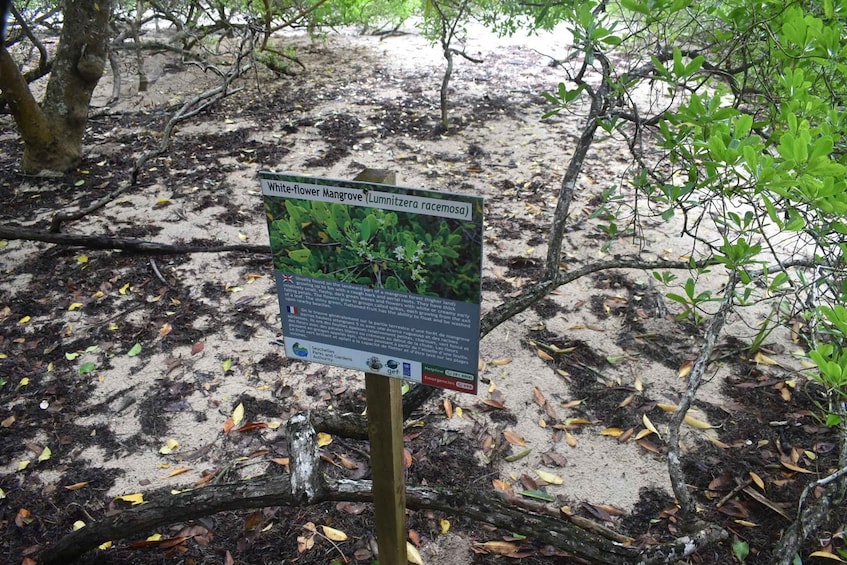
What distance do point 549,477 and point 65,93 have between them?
564 centimetres

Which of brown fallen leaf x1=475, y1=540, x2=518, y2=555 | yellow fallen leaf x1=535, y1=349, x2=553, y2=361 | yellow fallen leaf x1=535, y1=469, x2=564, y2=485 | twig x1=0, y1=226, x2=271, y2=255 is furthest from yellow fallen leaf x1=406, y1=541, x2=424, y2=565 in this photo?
twig x1=0, y1=226, x2=271, y2=255

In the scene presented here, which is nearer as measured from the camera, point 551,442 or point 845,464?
point 845,464

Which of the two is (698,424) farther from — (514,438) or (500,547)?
(500,547)

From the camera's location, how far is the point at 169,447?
2.77 m

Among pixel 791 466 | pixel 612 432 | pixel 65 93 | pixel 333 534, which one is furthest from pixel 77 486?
pixel 65 93

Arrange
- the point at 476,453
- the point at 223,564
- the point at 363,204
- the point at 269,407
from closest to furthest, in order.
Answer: the point at 363,204
the point at 223,564
the point at 476,453
the point at 269,407

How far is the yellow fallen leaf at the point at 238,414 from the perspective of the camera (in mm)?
2906

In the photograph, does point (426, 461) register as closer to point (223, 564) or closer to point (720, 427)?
point (223, 564)

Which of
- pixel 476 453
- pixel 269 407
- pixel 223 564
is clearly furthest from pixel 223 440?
pixel 476 453

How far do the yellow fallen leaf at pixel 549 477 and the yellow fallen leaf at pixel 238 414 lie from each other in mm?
1468

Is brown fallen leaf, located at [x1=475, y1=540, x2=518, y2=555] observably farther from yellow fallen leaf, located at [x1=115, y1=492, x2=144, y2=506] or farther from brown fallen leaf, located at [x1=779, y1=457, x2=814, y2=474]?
yellow fallen leaf, located at [x1=115, y1=492, x2=144, y2=506]

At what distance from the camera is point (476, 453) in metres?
2.72

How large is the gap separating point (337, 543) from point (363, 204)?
154 centimetres

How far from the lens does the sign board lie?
132cm
